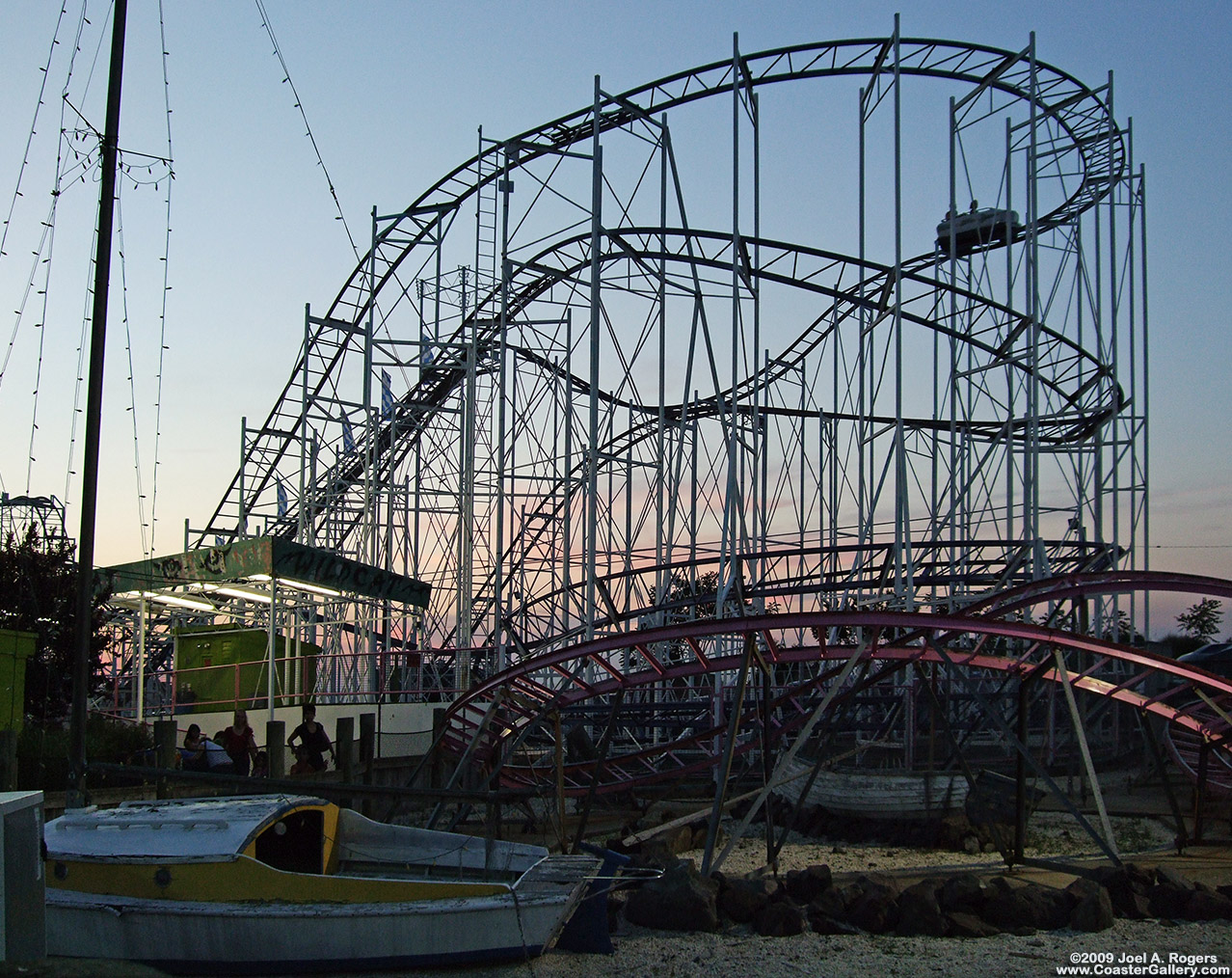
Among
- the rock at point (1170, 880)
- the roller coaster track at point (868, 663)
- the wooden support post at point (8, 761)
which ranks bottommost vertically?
the rock at point (1170, 880)

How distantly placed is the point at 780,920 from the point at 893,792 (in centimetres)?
523

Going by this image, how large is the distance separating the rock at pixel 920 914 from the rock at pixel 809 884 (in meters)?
0.72

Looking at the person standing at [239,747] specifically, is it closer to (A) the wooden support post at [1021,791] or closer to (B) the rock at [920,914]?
(B) the rock at [920,914]

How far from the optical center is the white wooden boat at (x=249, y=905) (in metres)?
8.28

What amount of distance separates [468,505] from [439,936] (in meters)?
12.5

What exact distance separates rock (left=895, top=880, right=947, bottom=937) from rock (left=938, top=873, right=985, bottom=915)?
88mm

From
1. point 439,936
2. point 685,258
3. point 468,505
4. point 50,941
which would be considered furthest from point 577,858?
point 468,505

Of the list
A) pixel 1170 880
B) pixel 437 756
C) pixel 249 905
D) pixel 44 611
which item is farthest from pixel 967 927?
pixel 44 611

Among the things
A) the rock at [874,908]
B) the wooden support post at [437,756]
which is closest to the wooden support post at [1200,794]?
the rock at [874,908]

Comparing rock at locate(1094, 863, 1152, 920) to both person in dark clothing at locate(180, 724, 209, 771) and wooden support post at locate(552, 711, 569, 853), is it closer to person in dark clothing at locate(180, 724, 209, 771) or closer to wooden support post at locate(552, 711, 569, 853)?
wooden support post at locate(552, 711, 569, 853)

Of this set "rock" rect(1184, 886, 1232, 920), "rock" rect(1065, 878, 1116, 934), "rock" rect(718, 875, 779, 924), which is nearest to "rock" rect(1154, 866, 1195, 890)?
"rock" rect(1184, 886, 1232, 920)

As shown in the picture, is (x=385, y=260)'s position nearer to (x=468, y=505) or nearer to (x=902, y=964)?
(x=468, y=505)

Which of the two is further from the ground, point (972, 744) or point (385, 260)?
point (385, 260)

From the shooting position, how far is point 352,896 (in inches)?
338
